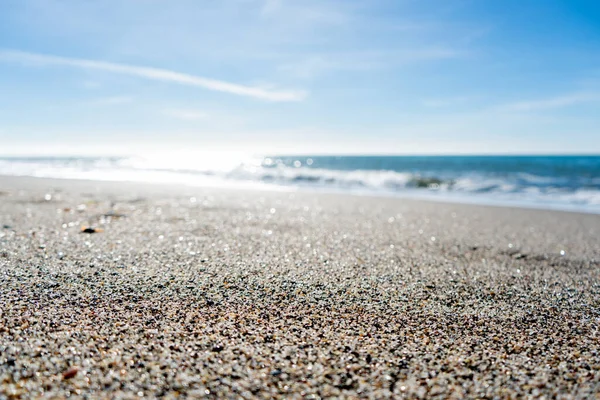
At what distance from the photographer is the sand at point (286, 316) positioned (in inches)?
58.9

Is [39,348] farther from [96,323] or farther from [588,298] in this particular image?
[588,298]

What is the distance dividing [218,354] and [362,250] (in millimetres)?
2256

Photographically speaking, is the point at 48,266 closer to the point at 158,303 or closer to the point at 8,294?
the point at 8,294

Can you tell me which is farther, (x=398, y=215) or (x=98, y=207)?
(x=398, y=215)

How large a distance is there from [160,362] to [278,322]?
2.08ft

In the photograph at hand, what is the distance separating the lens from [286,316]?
210cm

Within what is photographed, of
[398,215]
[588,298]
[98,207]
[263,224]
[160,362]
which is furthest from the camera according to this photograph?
[398,215]

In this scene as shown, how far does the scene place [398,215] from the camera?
659 centimetres

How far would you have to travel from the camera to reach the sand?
1.50m

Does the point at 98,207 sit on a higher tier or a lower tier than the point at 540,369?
higher

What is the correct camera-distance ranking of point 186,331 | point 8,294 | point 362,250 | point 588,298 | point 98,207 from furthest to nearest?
point 98,207, point 362,250, point 588,298, point 8,294, point 186,331

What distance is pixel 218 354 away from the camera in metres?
1.66

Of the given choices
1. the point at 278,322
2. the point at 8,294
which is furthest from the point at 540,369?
the point at 8,294

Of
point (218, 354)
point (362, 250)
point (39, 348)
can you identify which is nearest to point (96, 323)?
point (39, 348)
